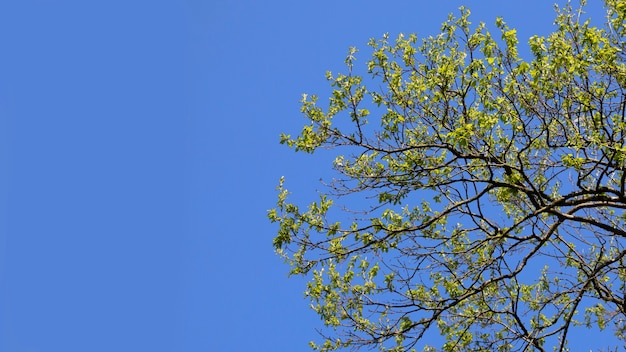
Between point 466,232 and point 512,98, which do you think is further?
point 466,232

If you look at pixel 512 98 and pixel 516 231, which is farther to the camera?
pixel 516 231

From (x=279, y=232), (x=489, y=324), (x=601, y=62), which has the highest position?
(x=601, y=62)

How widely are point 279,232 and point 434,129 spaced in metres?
3.60

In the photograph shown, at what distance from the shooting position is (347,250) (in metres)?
14.3

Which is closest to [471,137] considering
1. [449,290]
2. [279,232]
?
[449,290]

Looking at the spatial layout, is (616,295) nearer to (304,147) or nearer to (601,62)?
(601,62)

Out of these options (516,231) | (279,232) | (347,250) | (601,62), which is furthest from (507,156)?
(279,232)

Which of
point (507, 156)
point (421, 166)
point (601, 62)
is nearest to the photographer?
point (601, 62)

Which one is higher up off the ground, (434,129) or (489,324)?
(434,129)

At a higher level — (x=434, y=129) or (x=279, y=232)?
(x=434, y=129)

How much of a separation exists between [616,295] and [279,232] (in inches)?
277

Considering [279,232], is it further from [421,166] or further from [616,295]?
[616,295]

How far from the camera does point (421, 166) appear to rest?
46.5 ft

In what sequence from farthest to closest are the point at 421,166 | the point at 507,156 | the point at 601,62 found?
the point at 507,156 < the point at 421,166 < the point at 601,62
